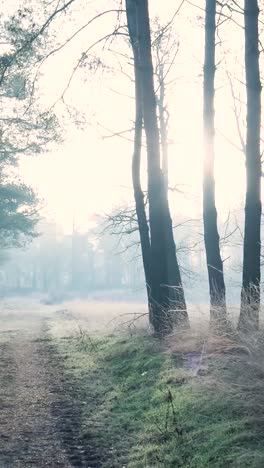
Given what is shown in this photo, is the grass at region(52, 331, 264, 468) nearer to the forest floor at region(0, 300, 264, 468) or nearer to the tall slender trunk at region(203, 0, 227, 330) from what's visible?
the forest floor at region(0, 300, 264, 468)

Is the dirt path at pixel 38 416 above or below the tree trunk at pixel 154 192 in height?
below

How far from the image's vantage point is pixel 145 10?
524 inches

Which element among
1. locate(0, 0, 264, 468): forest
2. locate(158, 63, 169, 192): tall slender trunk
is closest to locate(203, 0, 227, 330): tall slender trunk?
locate(0, 0, 264, 468): forest

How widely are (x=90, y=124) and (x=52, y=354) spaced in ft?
22.4

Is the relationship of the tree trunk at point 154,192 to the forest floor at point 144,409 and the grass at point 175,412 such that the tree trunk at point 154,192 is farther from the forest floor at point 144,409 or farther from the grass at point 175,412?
the grass at point 175,412

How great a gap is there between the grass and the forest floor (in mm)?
13

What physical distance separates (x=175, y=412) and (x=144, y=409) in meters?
0.89

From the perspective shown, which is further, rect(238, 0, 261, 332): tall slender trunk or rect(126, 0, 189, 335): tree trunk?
rect(126, 0, 189, 335): tree trunk

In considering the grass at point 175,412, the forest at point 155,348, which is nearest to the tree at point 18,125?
the forest at point 155,348

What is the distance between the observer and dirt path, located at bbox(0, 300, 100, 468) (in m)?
6.70

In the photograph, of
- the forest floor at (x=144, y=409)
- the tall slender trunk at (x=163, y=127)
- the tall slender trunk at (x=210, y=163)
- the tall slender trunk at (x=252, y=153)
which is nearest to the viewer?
the forest floor at (x=144, y=409)

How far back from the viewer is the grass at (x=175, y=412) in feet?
20.1

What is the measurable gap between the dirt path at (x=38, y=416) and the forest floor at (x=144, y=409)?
0.01m

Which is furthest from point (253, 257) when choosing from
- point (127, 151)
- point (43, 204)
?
point (43, 204)
